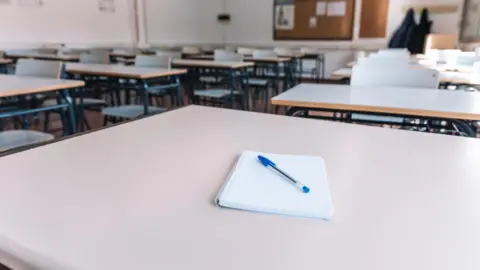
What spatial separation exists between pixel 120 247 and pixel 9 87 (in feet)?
5.86

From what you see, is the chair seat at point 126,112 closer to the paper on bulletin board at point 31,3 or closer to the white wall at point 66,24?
the white wall at point 66,24

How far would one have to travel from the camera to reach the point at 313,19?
27.6 feet

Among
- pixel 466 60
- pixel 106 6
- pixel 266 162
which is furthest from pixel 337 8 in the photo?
pixel 266 162

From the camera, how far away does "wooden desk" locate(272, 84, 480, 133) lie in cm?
124

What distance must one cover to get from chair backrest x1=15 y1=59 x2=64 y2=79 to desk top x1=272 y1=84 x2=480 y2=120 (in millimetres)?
1604

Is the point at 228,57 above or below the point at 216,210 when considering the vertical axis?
above

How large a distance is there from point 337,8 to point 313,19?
597 millimetres

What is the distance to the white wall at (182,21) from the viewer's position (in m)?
7.89

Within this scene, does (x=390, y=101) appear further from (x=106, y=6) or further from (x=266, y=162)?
(x=106, y=6)

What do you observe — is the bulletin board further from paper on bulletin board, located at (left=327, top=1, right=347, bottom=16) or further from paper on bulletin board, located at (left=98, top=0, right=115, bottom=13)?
paper on bulletin board, located at (left=98, top=0, right=115, bottom=13)

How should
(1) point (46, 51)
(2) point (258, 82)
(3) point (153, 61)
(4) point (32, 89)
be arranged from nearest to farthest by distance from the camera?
(4) point (32, 89) → (3) point (153, 61) → (2) point (258, 82) → (1) point (46, 51)

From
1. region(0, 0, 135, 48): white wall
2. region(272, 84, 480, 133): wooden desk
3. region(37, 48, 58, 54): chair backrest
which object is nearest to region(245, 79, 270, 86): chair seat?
region(272, 84, 480, 133): wooden desk

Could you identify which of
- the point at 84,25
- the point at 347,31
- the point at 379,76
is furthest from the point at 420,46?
the point at 84,25

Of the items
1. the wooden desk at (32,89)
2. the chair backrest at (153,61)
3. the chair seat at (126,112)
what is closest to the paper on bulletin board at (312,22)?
the chair backrest at (153,61)
